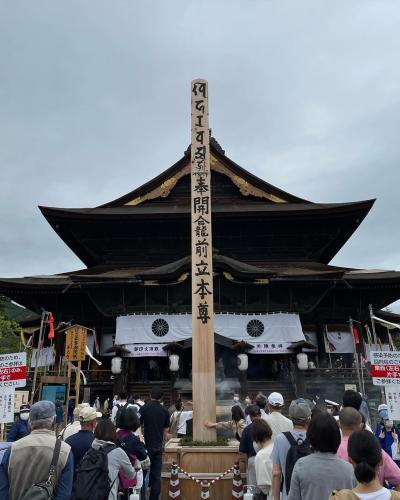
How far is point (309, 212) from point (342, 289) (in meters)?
3.56

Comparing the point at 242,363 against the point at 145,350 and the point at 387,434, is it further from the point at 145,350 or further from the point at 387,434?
the point at 387,434

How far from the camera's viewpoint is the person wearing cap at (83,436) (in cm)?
367

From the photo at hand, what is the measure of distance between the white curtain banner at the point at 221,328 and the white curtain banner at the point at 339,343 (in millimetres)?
2287

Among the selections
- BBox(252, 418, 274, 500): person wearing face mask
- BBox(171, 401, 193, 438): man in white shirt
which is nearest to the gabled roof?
BBox(171, 401, 193, 438): man in white shirt

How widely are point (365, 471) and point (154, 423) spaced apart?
152 inches

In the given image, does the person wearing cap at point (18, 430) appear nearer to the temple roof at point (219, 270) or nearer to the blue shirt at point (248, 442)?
the blue shirt at point (248, 442)

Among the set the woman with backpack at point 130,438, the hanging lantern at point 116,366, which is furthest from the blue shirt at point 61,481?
the hanging lantern at point 116,366

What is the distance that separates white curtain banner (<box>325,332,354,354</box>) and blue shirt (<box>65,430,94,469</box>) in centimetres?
1563

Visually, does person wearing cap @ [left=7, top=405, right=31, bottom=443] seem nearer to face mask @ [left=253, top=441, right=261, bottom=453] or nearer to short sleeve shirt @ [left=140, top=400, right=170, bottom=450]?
short sleeve shirt @ [left=140, top=400, right=170, bottom=450]

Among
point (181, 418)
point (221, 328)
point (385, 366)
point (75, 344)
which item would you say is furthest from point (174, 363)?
point (385, 366)

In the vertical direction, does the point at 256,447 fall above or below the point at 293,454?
below

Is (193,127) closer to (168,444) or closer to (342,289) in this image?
(168,444)

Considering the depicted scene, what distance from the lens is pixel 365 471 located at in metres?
2.17

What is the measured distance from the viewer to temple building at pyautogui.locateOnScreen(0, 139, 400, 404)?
642 inches
